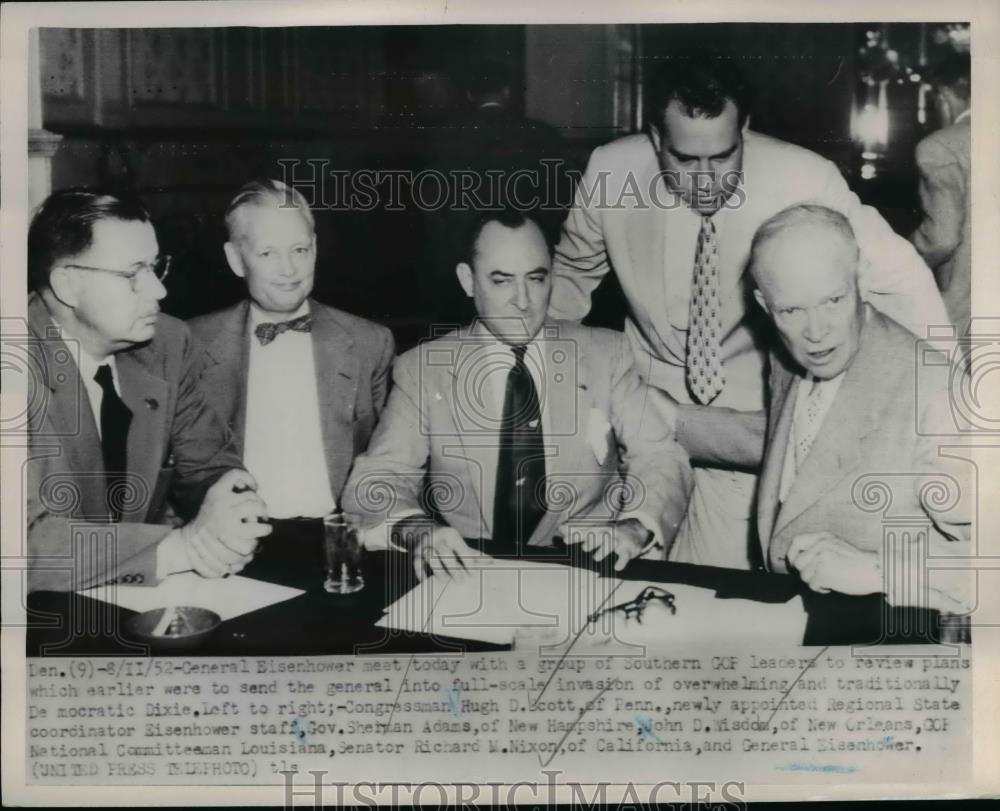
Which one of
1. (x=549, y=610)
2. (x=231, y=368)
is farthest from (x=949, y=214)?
(x=231, y=368)

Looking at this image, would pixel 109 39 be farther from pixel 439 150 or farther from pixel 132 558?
pixel 132 558

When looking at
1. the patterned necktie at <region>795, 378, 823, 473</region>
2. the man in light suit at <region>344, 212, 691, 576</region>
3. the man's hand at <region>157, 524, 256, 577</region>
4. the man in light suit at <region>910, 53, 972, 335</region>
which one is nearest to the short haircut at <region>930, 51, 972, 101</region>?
the man in light suit at <region>910, 53, 972, 335</region>

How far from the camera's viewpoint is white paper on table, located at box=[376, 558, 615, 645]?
8.21ft

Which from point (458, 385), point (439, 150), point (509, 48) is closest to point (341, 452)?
point (458, 385)

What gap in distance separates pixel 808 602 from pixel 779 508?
0.21 metres

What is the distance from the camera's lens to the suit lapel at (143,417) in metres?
2.52

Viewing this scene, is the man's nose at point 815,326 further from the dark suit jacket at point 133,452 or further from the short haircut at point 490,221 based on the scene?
the dark suit jacket at point 133,452

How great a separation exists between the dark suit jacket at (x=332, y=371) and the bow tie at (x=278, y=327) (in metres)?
0.02

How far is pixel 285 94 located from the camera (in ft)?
8.21

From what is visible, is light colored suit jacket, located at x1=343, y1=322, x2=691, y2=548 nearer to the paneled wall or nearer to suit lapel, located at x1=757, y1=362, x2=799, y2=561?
suit lapel, located at x1=757, y1=362, x2=799, y2=561

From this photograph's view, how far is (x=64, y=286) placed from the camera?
2.51 m

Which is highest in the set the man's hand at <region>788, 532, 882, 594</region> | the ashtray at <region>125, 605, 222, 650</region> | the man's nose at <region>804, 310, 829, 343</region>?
the man's nose at <region>804, 310, 829, 343</region>

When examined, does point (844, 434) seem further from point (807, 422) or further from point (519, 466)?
point (519, 466)

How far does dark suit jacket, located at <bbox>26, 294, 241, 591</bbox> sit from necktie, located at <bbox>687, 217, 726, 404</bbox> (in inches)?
39.6
